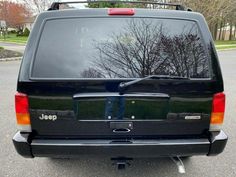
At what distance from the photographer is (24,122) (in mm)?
2473

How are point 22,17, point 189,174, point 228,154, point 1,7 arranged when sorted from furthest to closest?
point 22,17
point 1,7
point 228,154
point 189,174

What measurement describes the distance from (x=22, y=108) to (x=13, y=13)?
61.4m

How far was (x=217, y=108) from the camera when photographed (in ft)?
8.22

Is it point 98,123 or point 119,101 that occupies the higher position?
point 119,101

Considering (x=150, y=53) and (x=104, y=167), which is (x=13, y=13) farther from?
(x=150, y=53)

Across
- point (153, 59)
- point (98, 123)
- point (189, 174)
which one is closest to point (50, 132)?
point (98, 123)

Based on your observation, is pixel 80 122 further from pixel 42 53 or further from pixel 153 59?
pixel 153 59

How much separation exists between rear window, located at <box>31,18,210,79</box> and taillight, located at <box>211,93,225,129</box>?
0.26 metres

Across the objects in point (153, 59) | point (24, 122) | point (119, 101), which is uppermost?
point (153, 59)

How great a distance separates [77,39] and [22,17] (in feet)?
204

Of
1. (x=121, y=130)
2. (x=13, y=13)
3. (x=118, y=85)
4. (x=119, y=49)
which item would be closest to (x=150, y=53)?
(x=119, y=49)

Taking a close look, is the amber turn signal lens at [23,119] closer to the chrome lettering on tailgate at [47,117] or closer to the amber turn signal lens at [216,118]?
the chrome lettering on tailgate at [47,117]

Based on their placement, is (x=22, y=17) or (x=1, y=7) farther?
(x=22, y=17)

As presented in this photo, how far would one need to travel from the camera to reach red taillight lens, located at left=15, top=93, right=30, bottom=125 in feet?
7.91
